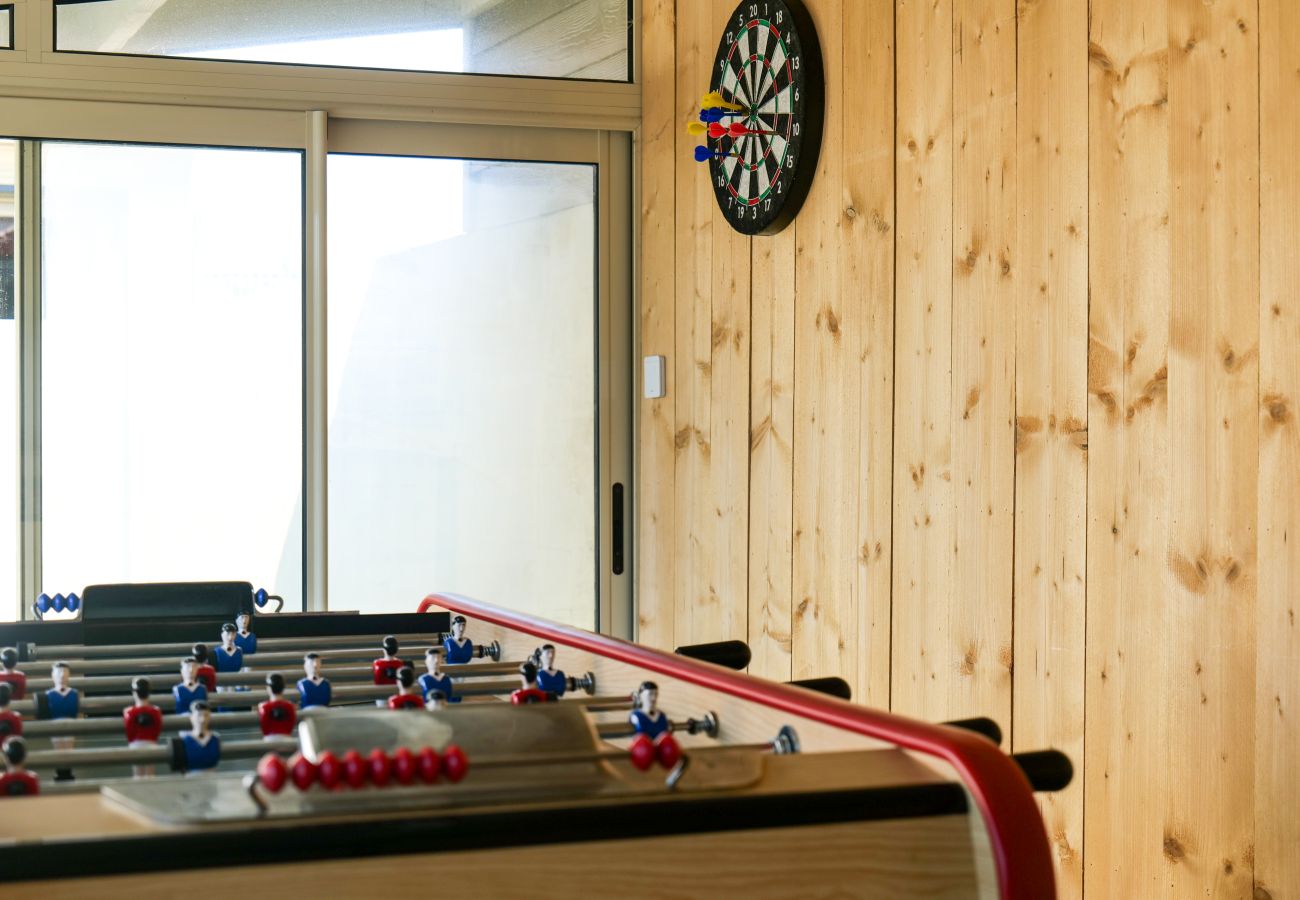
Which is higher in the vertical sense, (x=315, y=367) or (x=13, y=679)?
(x=315, y=367)

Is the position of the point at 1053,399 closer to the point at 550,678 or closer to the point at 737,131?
the point at 550,678

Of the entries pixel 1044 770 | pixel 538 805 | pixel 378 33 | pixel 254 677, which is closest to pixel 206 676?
pixel 254 677

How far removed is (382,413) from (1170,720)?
8.87 feet

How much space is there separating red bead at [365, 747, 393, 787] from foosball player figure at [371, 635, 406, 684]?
0.85 m

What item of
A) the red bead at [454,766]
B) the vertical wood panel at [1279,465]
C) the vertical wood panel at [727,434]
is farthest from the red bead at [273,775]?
the vertical wood panel at [727,434]

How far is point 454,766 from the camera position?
105cm

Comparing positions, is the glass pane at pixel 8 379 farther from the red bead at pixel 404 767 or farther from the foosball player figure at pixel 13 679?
the red bead at pixel 404 767

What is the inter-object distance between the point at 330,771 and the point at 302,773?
0.07ft

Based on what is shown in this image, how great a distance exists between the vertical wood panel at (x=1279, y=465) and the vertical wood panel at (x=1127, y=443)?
0.19 meters

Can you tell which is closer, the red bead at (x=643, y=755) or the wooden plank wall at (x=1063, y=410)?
the red bead at (x=643, y=755)

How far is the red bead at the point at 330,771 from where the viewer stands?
1010 millimetres

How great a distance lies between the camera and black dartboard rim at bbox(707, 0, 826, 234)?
122 inches

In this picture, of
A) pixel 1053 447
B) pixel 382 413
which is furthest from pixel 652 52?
pixel 1053 447

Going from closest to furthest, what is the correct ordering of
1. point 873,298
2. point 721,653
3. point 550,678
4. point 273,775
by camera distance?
point 273,775 < point 550,678 < point 721,653 < point 873,298
